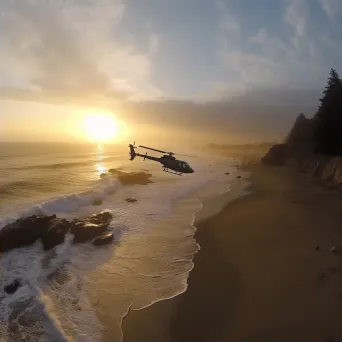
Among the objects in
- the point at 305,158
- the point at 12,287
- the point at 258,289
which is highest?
the point at 305,158

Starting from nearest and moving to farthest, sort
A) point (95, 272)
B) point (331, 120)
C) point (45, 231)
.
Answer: point (95, 272) → point (45, 231) → point (331, 120)

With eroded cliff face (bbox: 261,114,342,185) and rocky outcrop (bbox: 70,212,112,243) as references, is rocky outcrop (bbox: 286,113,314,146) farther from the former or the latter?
rocky outcrop (bbox: 70,212,112,243)

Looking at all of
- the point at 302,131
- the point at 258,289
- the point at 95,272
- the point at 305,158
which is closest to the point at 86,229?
the point at 95,272

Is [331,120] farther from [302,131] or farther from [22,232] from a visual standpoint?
[22,232]

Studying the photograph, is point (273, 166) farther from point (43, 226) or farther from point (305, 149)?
point (43, 226)

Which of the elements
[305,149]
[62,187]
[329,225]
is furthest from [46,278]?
[305,149]

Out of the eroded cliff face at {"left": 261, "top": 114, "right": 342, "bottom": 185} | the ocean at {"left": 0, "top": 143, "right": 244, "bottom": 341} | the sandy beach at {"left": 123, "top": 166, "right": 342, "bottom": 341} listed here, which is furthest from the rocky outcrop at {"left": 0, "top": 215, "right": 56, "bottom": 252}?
the eroded cliff face at {"left": 261, "top": 114, "right": 342, "bottom": 185}
